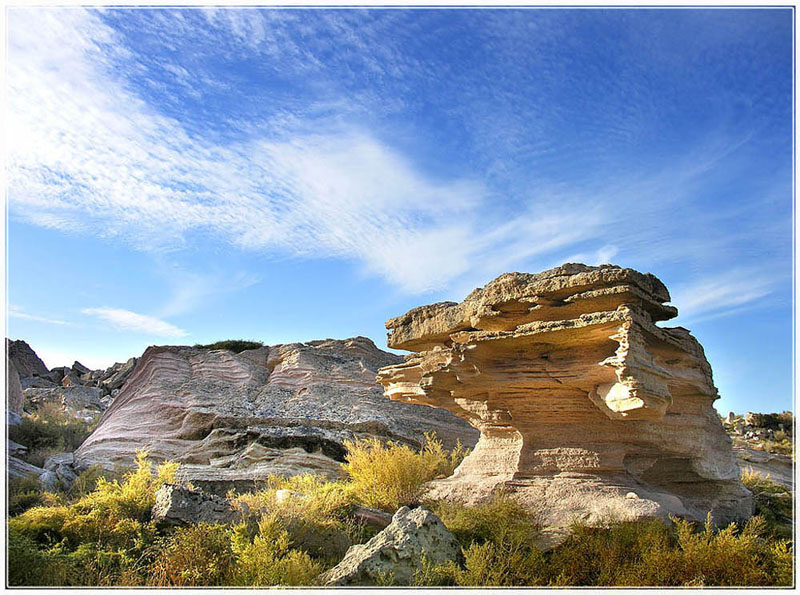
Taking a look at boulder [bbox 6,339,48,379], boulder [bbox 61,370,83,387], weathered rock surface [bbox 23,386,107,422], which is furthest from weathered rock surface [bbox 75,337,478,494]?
boulder [bbox 6,339,48,379]

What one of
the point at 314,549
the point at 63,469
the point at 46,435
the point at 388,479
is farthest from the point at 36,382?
the point at 314,549

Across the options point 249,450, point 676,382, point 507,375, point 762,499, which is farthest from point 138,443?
point 762,499

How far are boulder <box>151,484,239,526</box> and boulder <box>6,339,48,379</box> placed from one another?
35861mm

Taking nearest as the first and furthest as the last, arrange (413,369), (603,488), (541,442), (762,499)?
(603,488) → (541,442) → (413,369) → (762,499)

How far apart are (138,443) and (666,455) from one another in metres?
13.6

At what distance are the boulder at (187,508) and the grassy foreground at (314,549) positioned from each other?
215 millimetres

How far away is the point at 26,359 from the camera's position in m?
41.2

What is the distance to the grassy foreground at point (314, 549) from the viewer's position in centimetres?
711

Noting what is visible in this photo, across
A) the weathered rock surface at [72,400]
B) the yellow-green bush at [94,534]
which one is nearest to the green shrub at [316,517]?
the yellow-green bush at [94,534]

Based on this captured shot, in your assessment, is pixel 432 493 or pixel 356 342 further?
pixel 356 342

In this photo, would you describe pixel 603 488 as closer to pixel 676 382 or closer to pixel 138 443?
pixel 676 382

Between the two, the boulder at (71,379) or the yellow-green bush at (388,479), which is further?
the boulder at (71,379)

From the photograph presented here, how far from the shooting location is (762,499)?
1241 cm

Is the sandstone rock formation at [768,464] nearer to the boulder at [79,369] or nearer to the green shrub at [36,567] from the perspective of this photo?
Answer: the green shrub at [36,567]
